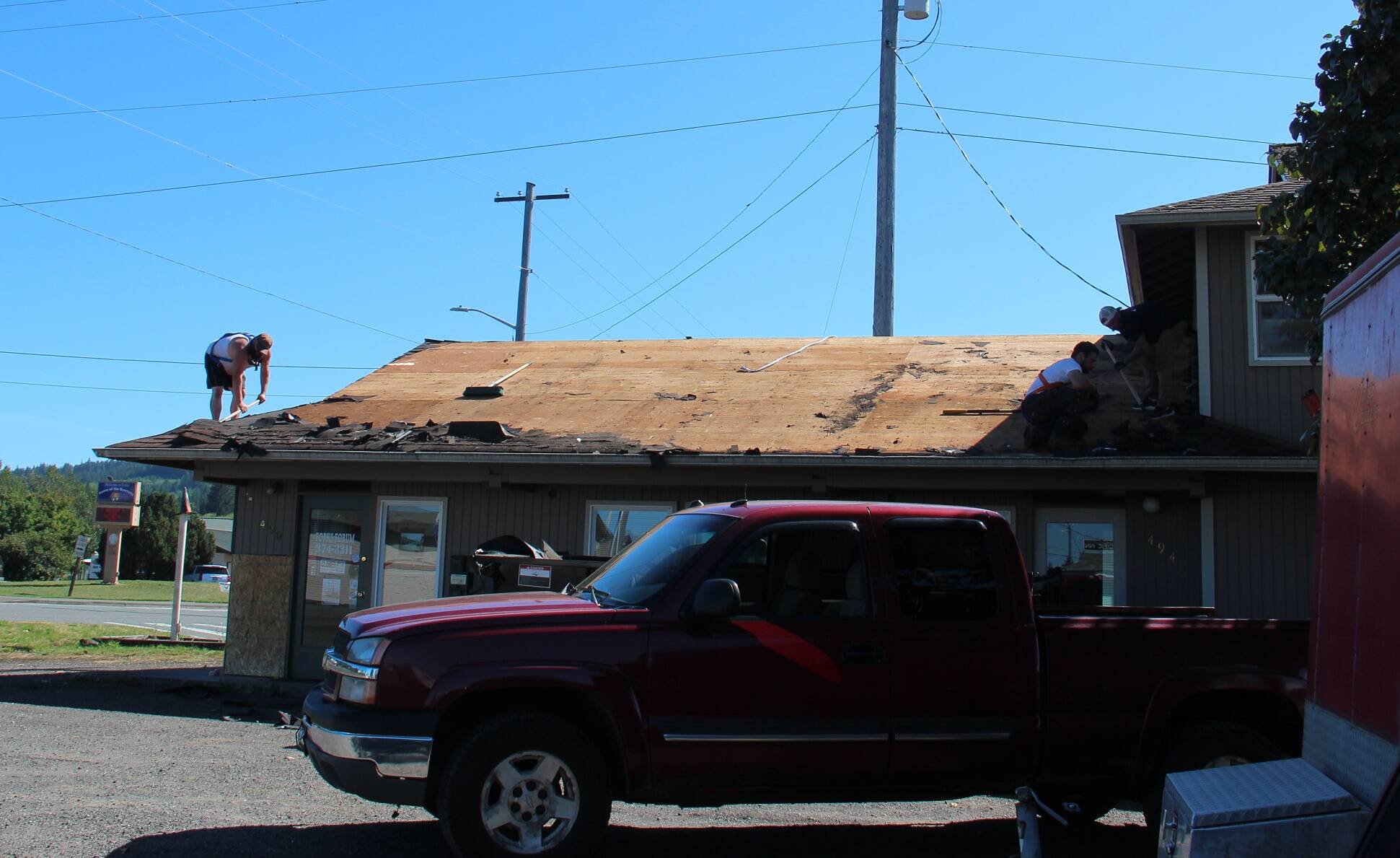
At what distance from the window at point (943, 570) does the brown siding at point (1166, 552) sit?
6096mm

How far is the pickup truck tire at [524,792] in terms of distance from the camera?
5.42 m

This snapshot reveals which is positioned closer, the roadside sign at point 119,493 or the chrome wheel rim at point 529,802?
the chrome wheel rim at point 529,802

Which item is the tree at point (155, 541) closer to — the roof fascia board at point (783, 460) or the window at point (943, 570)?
the roof fascia board at point (783, 460)

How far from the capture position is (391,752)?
5.42 meters

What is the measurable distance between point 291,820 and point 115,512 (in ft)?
135

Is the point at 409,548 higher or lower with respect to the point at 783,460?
lower

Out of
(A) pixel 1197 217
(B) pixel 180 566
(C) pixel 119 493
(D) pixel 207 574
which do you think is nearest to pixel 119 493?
(C) pixel 119 493

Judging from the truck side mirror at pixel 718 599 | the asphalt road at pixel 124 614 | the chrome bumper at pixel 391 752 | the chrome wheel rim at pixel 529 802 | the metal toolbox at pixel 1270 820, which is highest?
the truck side mirror at pixel 718 599

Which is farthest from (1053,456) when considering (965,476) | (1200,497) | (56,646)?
(56,646)

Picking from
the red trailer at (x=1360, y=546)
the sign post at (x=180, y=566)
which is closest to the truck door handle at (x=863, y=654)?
the red trailer at (x=1360, y=546)

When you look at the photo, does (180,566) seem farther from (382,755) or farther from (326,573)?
(382,755)

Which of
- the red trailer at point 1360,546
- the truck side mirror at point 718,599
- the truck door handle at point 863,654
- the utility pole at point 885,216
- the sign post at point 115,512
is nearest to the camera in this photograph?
the red trailer at point 1360,546

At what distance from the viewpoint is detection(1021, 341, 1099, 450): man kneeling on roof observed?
11219 millimetres

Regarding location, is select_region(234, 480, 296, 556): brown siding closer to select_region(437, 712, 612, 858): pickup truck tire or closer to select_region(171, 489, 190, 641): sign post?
select_region(171, 489, 190, 641): sign post
